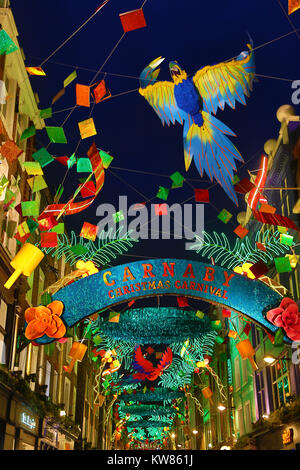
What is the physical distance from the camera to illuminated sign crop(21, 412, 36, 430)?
64.6ft

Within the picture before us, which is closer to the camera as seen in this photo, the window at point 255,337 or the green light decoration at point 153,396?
the window at point 255,337

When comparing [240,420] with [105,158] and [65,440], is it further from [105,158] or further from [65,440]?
[105,158]

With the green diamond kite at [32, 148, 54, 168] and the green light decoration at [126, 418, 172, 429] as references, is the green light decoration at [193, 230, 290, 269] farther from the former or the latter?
the green light decoration at [126, 418, 172, 429]

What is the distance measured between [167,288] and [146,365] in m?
18.3

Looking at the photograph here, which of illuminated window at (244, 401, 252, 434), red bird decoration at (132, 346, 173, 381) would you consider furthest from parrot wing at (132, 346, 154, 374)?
illuminated window at (244, 401, 252, 434)

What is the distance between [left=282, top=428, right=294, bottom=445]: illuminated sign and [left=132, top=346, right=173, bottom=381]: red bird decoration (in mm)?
8915

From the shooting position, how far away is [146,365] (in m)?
31.4

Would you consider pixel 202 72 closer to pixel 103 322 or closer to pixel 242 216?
pixel 103 322

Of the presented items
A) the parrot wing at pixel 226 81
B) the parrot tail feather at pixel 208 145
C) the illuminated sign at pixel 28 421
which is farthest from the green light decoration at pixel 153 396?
the parrot wing at pixel 226 81

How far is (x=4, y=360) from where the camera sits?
60.6 feet

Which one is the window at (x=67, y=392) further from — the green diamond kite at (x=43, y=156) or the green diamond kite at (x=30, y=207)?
the green diamond kite at (x=43, y=156)

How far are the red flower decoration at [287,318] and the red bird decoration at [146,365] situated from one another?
17529 millimetres

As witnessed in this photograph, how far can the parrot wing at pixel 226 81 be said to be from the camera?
1234 centimetres
